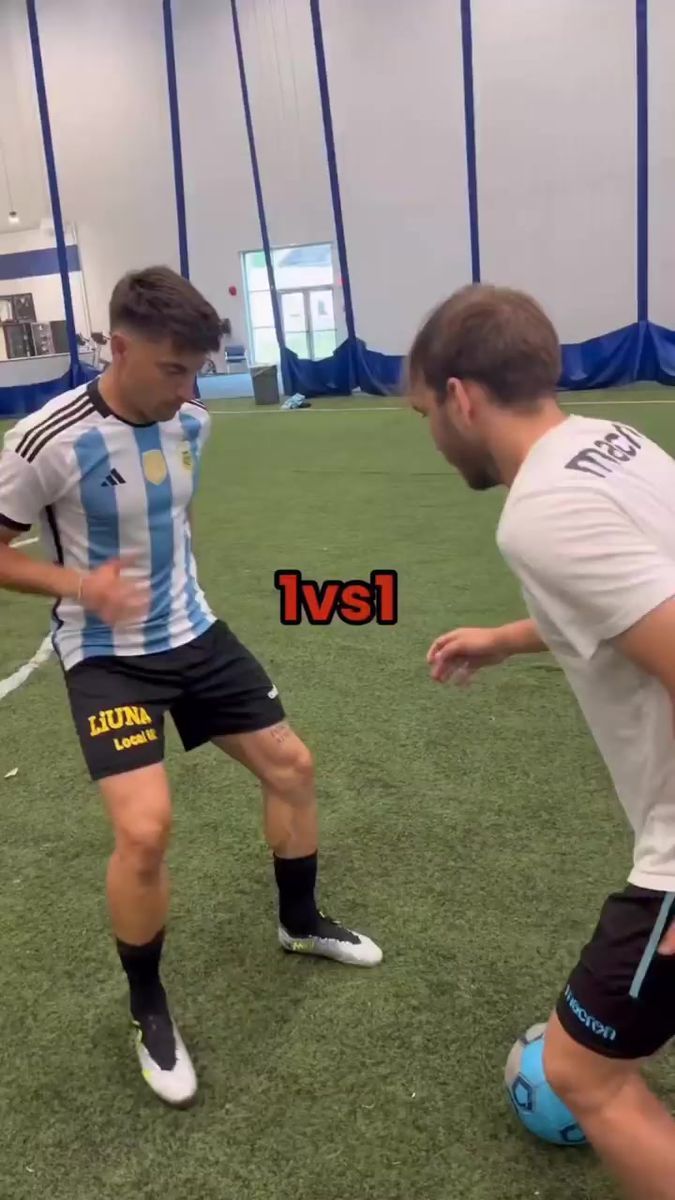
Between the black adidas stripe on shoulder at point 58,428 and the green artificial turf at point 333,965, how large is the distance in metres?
1.23

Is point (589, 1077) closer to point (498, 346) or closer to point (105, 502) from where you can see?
point (498, 346)

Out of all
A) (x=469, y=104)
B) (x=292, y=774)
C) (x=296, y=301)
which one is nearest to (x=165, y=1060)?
(x=292, y=774)

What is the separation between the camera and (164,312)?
6.50ft

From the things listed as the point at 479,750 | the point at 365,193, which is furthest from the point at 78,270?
the point at 479,750

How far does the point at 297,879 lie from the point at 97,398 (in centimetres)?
119

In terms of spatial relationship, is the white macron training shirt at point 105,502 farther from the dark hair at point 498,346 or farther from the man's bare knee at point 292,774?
the dark hair at point 498,346

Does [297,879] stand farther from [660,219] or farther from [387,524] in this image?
[660,219]

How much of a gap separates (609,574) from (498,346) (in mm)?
357

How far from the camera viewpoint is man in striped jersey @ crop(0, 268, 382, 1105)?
2000mm

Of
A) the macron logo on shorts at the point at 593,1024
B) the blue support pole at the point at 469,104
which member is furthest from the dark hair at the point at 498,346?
the blue support pole at the point at 469,104

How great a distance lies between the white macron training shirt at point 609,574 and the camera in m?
1.20

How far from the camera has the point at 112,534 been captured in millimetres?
2154

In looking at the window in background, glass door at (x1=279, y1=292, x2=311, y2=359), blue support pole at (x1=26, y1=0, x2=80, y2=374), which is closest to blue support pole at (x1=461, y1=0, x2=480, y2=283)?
blue support pole at (x1=26, y1=0, x2=80, y2=374)

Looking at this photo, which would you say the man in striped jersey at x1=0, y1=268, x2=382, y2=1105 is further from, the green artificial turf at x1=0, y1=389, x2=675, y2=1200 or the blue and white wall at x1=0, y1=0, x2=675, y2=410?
the blue and white wall at x1=0, y1=0, x2=675, y2=410
